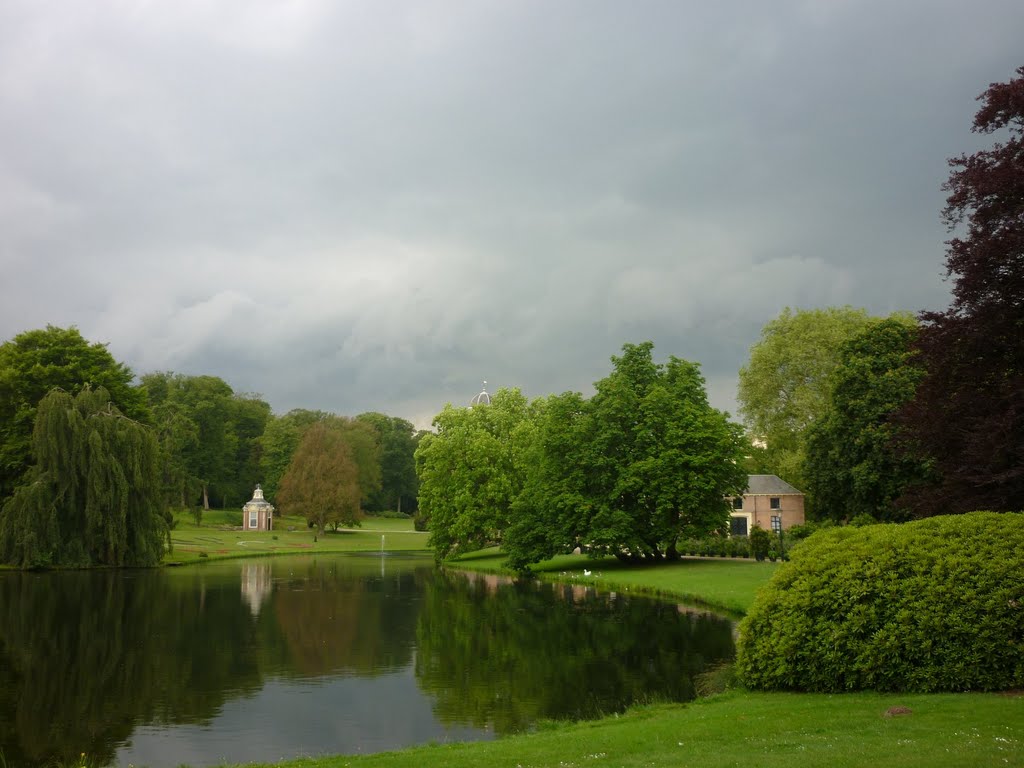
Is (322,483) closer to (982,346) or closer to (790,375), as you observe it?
(790,375)

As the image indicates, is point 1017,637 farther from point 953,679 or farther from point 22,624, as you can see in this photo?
point 22,624

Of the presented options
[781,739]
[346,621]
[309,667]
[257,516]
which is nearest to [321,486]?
[257,516]

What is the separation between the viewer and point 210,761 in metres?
11.9

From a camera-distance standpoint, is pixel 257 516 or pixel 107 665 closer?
pixel 107 665

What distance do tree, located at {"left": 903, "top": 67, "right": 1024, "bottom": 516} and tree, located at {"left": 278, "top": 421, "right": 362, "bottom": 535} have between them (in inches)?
2677

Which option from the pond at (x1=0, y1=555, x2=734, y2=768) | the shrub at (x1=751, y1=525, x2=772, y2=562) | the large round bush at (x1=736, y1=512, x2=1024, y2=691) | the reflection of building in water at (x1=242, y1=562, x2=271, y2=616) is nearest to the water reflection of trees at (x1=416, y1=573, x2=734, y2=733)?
the pond at (x1=0, y1=555, x2=734, y2=768)

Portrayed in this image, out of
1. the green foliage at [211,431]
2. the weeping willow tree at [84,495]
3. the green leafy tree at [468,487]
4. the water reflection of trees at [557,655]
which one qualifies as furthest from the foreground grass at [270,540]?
the water reflection of trees at [557,655]

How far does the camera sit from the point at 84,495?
1766 inches

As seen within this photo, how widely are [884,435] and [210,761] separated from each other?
27998 millimetres

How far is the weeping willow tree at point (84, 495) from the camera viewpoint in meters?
43.0

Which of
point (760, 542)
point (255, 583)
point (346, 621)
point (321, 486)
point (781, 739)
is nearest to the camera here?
point (781, 739)

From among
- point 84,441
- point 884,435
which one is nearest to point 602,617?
point 884,435

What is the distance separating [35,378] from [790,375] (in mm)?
49753

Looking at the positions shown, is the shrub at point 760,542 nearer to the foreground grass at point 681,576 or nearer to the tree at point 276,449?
the foreground grass at point 681,576
